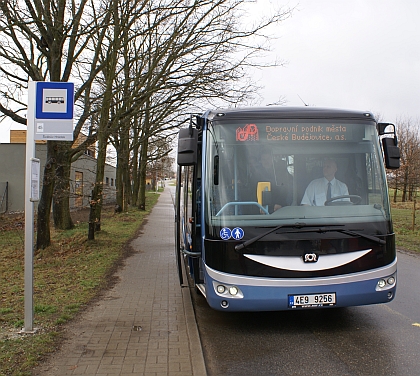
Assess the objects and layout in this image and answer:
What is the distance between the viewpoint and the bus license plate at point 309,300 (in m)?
5.37

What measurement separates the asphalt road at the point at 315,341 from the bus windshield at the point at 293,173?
4.40ft

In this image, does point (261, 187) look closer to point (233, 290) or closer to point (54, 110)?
point (233, 290)

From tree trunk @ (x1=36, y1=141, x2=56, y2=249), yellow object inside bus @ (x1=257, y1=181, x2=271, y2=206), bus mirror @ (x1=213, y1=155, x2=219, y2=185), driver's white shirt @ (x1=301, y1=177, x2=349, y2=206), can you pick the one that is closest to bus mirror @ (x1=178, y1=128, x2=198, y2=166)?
bus mirror @ (x1=213, y1=155, x2=219, y2=185)

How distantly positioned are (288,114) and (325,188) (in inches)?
39.8

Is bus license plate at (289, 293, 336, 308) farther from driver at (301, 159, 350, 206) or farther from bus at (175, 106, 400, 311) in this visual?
driver at (301, 159, 350, 206)

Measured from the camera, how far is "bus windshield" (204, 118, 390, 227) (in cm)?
557

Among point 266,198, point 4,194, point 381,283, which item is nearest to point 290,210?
point 266,198

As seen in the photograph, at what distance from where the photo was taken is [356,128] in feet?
19.5

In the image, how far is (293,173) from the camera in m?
5.76

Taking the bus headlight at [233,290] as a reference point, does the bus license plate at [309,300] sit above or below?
below

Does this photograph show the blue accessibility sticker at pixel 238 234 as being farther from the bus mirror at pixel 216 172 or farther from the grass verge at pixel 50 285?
the grass verge at pixel 50 285

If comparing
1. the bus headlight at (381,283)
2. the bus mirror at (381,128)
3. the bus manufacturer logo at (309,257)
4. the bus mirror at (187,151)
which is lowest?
the bus headlight at (381,283)

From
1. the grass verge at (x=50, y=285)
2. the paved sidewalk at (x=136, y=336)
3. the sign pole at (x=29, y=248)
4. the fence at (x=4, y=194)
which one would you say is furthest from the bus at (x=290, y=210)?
the fence at (x=4, y=194)

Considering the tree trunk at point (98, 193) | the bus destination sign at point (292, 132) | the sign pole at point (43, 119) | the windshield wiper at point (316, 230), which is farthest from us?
the tree trunk at point (98, 193)
